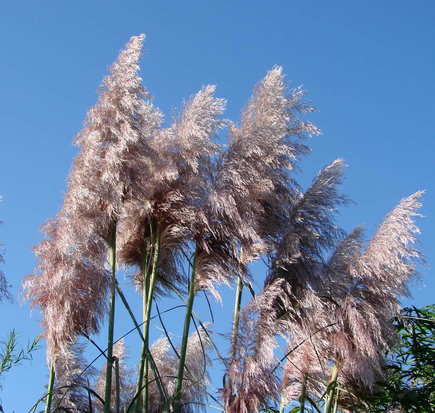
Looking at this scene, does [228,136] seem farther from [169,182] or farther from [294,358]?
[294,358]

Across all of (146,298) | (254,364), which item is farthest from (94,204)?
(254,364)

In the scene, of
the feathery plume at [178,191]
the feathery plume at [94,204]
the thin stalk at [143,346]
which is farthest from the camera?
the feathery plume at [178,191]

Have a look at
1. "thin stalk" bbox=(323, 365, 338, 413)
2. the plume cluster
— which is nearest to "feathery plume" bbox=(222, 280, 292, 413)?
the plume cluster

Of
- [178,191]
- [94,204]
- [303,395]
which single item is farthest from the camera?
[303,395]

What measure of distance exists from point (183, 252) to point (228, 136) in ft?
2.82

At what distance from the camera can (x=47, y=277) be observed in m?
4.61

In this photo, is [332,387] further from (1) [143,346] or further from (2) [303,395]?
(1) [143,346]

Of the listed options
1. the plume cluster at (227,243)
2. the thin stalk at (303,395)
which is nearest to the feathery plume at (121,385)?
the plume cluster at (227,243)

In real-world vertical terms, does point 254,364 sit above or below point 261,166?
below

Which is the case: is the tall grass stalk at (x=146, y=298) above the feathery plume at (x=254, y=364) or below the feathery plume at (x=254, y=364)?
above

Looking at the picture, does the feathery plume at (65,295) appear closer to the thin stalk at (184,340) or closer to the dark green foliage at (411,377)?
the thin stalk at (184,340)

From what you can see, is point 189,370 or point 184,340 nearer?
point 184,340

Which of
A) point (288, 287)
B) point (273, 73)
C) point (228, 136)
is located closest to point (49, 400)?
point (288, 287)

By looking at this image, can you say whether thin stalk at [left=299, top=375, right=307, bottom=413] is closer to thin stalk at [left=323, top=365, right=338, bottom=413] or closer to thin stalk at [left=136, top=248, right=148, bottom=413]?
thin stalk at [left=323, top=365, right=338, bottom=413]
